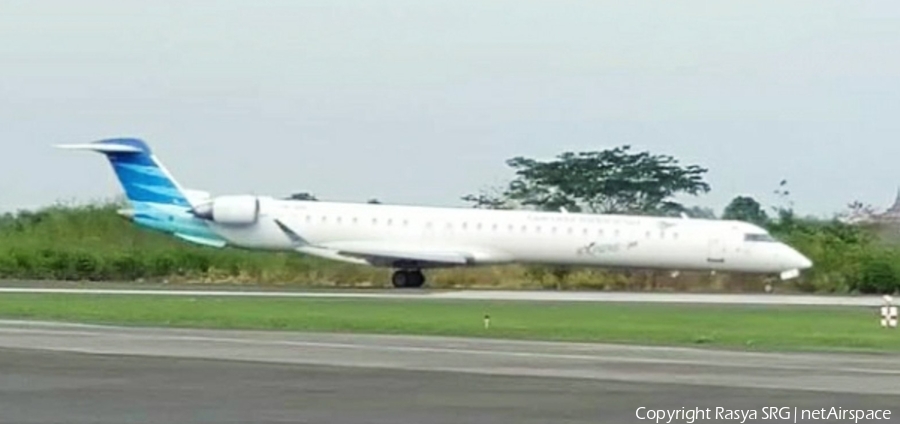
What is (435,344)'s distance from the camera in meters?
31.9

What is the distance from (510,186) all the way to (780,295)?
2814 cm

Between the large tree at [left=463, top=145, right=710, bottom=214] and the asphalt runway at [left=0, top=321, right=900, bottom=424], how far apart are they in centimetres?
5565

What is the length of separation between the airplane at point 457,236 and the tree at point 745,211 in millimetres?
16150

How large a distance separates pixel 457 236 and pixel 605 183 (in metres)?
26.6

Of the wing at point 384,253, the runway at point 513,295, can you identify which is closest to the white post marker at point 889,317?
the runway at point 513,295

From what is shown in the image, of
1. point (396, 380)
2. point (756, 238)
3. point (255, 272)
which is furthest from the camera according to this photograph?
point (255, 272)

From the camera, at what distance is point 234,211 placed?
65500 millimetres

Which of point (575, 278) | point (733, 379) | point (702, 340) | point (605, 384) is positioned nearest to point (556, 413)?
point (605, 384)

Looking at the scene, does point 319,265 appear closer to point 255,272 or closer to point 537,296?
point 255,272

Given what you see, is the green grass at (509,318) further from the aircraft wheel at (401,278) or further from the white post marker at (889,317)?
the aircraft wheel at (401,278)

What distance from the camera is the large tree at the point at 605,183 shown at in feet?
292

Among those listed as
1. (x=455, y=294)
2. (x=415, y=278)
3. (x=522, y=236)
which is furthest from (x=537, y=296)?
(x=415, y=278)

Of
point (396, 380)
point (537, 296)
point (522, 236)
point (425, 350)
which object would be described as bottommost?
point (396, 380)

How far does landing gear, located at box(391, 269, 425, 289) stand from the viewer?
213 ft
